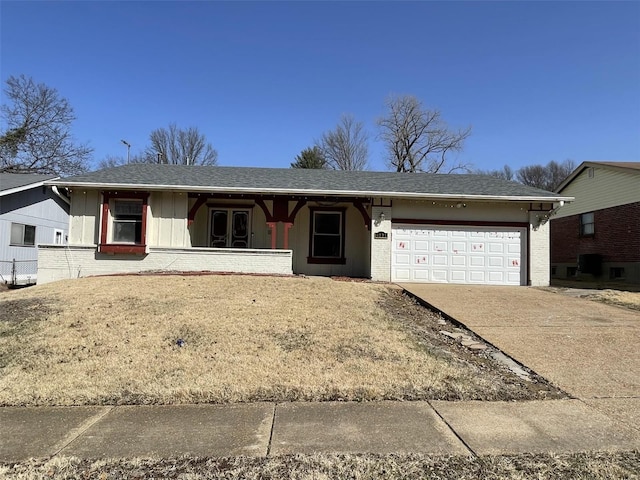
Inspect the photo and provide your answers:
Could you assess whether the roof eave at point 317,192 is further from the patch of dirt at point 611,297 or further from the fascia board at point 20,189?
the fascia board at point 20,189

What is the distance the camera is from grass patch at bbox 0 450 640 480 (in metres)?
3.12

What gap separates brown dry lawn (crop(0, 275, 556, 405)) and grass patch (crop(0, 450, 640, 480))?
1.29 m

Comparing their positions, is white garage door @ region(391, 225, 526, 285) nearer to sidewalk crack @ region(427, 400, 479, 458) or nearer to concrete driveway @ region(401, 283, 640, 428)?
concrete driveway @ region(401, 283, 640, 428)

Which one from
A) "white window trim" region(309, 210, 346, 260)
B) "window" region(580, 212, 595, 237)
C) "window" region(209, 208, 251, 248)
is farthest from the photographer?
"window" region(580, 212, 595, 237)

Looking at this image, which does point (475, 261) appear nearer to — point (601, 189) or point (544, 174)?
point (601, 189)

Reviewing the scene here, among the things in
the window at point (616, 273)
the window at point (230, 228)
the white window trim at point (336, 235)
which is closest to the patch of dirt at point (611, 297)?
the window at point (616, 273)

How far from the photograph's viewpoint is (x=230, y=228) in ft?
50.7

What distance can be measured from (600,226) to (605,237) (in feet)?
2.06

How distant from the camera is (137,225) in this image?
45.7 feet

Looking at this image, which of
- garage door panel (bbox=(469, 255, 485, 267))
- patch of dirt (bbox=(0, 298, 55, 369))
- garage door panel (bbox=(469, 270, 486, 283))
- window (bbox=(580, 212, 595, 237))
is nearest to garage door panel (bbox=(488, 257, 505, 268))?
garage door panel (bbox=(469, 255, 485, 267))

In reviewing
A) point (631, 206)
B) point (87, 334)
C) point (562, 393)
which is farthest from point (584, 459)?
point (631, 206)

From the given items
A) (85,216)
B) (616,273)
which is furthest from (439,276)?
(85,216)

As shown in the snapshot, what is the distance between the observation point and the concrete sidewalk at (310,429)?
3.52 meters

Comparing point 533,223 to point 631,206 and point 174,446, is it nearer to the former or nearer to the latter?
point 631,206
